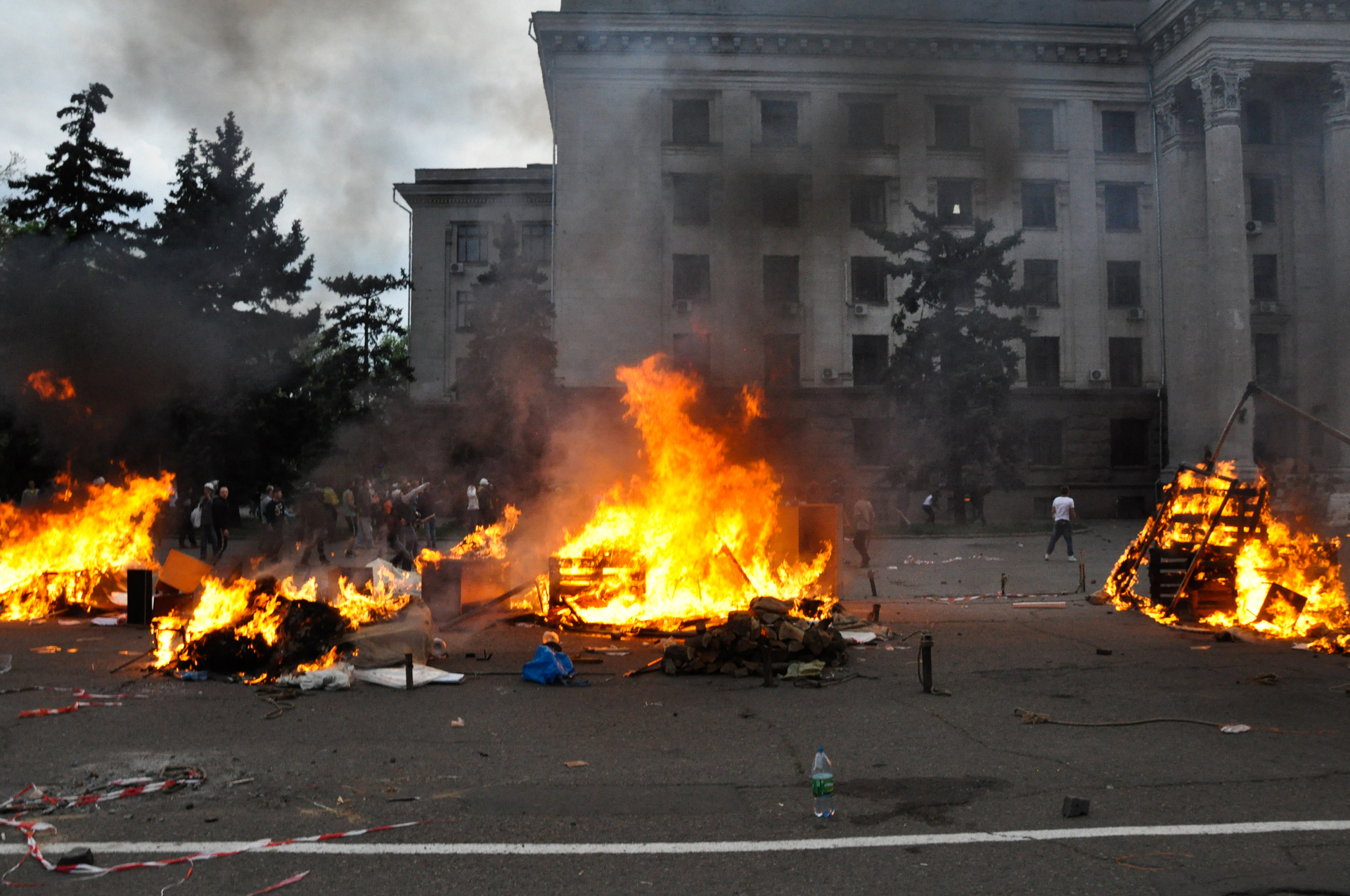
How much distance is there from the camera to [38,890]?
3.87m

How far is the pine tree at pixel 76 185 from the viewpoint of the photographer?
24188 mm

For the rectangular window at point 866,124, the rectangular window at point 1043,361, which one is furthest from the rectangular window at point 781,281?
the rectangular window at point 866,124

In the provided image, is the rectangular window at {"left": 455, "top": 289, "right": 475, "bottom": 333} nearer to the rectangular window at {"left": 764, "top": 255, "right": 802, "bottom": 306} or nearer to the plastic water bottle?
the rectangular window at {"left": 764, "top": 255, "right": 802, "bottom": 306}

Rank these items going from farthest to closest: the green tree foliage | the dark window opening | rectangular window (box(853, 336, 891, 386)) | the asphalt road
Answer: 1. rectangular window (box(853, 336, 891, 386))
2. the dark window opening
3. the green tree foliage
4. the asphalt road

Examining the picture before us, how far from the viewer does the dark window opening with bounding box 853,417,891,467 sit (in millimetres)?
32594

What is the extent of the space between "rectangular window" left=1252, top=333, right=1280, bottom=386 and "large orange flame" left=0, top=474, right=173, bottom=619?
36.3 meters

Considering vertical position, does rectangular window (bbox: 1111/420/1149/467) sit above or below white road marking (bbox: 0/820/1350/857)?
above

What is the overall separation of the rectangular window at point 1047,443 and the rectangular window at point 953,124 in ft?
63.8

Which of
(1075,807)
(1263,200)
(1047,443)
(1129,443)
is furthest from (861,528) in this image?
(1263,200)

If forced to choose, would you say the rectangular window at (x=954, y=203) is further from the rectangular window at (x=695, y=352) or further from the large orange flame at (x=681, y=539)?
the large orange flame at (x=681, y=539)

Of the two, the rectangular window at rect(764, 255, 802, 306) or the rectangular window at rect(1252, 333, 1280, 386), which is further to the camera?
the rectangular window at rect(1252, 333, 1280, 386)

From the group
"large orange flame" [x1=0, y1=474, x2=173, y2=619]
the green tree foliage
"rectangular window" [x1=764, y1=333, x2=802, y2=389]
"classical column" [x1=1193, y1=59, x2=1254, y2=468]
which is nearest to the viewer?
"large orange flame" [x1=0, y1=474, x2=173, y2=619]

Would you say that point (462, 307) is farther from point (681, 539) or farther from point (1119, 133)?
point (681, 539)

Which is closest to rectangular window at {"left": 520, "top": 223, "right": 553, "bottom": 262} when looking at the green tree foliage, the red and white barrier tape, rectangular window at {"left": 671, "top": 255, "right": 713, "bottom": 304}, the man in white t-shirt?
rectangular window at {"left": 671, "top": 255, "right": 713, "bottom": 304}
